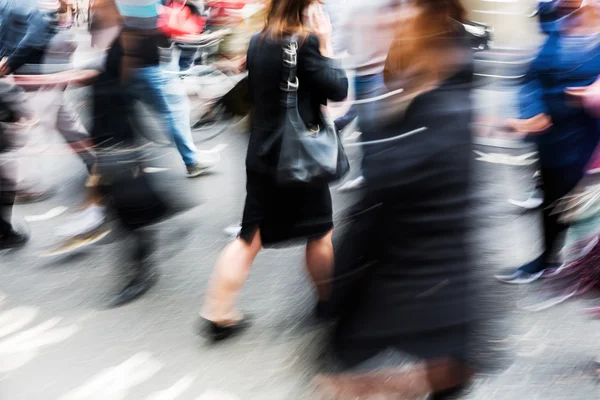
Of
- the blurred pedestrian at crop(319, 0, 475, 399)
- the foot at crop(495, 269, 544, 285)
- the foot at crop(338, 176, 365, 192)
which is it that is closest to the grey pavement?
the foot at crop(495, 269, 544, 285)

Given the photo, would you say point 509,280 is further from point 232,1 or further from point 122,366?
point 232,1

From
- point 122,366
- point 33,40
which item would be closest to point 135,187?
point 122,366

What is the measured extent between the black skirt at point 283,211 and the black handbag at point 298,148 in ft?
0.34

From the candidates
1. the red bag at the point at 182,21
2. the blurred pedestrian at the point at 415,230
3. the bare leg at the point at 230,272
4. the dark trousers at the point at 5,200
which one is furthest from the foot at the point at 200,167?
the blurred pedestrian at the point at 415,230

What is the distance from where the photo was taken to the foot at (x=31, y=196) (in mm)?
5414

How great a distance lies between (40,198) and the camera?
556 centimetres

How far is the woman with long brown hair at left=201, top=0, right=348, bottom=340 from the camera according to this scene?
2.76 metres

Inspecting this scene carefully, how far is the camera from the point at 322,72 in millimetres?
2781

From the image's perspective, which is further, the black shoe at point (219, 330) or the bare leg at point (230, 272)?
the black shoe at point (219, 330)

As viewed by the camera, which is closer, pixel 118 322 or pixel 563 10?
pixel 563 10

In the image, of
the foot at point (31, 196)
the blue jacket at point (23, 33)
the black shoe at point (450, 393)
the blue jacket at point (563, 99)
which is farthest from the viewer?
the foot at point (31, 196)

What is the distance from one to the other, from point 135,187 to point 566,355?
2207 mm

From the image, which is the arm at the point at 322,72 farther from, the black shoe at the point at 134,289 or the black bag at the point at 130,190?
the black shoe at the point at 134,289

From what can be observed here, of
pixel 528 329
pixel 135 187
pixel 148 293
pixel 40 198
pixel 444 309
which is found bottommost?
pixel 40 198
